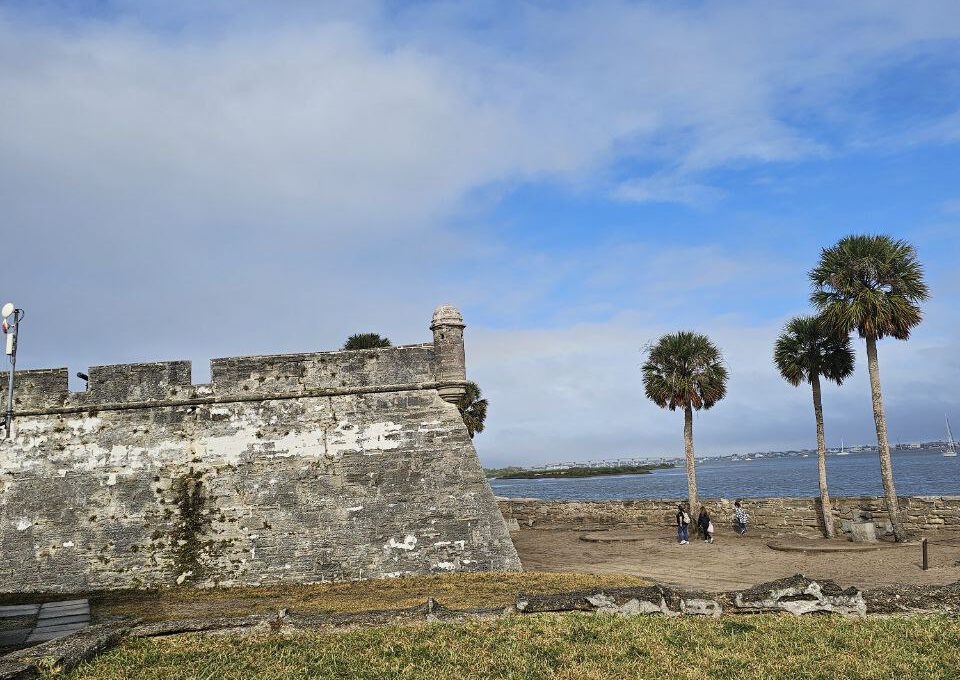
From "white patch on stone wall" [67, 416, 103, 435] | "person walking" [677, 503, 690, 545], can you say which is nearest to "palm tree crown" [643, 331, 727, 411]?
"person walking" [677, 503, 690, 545]

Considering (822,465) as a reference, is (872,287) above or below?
above

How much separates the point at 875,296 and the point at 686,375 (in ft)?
23.2

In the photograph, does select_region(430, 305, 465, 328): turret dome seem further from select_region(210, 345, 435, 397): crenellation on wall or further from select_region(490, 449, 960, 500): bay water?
select_region(490, 449, 960, 500): bay water

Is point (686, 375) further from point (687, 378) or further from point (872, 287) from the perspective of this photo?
point (872, 287)

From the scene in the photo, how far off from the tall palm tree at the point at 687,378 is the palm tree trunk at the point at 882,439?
5282 millimetres

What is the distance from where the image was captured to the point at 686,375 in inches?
1005

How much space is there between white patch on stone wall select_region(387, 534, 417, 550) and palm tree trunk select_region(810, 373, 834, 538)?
541 inches

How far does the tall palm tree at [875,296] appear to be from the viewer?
781 inches

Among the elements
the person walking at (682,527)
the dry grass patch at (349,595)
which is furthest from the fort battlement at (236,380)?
the person walking at (682,527)

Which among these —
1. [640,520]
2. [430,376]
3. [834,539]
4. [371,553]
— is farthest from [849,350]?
[371,553]

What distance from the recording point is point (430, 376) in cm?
1464

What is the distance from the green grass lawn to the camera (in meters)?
6.65

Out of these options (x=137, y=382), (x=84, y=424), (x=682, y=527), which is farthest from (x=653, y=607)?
(x=682, y=527)

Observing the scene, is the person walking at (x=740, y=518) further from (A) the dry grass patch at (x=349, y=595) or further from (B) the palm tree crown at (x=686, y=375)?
(A) the dry grass patch at (x=349, y=595)
